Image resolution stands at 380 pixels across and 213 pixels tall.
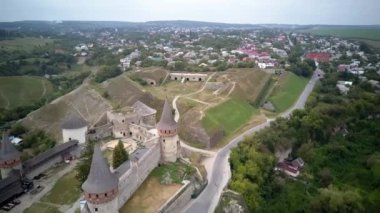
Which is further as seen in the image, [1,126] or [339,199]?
[1,126]

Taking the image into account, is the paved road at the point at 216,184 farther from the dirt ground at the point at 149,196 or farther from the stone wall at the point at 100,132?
the stone wall at the point at 100,132

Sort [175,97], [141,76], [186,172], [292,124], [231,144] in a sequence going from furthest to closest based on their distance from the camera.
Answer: [141,76] < [175,97] < [292,124] < [231,144] < [186,172]

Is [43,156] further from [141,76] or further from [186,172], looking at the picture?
[141,76]

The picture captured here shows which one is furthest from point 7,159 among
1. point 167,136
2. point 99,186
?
point 167,136

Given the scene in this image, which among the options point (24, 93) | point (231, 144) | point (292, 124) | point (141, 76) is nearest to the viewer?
point (231, 144)

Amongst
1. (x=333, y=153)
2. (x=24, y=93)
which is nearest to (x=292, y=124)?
(x=333, y=153)

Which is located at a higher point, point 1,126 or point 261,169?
point 261,169

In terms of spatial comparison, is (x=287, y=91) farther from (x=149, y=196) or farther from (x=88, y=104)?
(x=149, y=196)

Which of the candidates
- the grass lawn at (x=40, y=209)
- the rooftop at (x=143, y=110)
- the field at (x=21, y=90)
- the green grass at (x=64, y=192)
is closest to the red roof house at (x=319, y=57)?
the rooftop at (x=143, y=110)
